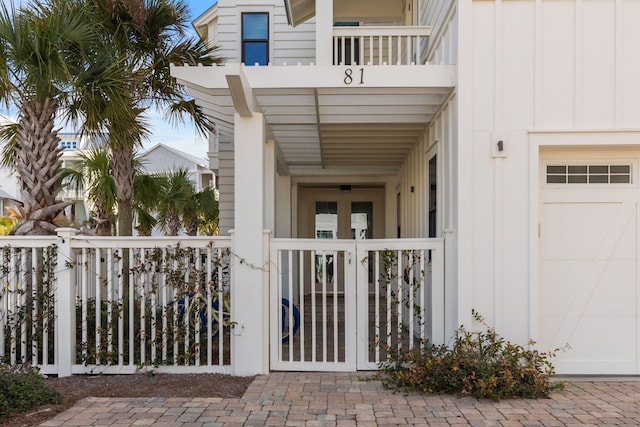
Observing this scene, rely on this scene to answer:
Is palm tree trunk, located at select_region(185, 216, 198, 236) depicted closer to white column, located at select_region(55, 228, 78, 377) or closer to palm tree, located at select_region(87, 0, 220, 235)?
palm tree, located at select_region(87, 0, 220, 235)

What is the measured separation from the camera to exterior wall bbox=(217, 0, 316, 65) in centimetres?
991

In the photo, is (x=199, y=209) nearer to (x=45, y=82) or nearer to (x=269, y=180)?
(x=269, y=180)

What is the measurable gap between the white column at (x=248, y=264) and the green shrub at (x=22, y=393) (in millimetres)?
1680

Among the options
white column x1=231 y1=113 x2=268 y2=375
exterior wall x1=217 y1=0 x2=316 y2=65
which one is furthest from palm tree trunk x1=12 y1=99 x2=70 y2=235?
exterior wall x1=217 y1=0 x2=316 y2=65

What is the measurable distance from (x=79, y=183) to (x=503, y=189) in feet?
27.9

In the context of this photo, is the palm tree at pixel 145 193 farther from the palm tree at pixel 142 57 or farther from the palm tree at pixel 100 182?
the palm tree at pixel 142 57

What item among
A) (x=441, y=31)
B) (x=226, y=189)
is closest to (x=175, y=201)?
(x=226, y=189)

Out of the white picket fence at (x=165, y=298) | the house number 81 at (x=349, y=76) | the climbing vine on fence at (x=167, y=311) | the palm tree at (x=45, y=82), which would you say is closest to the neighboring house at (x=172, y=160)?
the palm tree at (x=45, y=82)

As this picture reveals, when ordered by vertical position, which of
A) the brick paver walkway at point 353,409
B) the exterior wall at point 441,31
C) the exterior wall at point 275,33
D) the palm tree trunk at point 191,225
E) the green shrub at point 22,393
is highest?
the exterior wall at point 275,33

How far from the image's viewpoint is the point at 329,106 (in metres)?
5.37

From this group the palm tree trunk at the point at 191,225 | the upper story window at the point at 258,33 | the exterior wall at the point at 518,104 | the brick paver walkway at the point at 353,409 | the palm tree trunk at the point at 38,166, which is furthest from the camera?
the palm tree trunk at the point at 191,225

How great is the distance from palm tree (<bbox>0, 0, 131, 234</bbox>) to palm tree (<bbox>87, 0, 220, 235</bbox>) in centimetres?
54

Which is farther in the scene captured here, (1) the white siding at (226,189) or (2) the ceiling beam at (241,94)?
(1) the white siding at (226,189)

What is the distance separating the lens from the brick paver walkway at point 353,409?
3.81 meters
